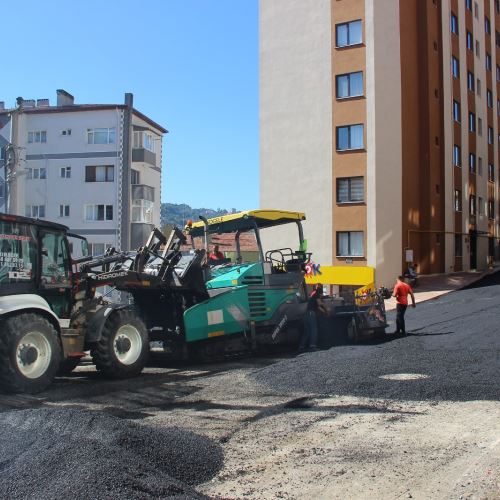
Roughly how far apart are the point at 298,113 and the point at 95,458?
96.9 ft

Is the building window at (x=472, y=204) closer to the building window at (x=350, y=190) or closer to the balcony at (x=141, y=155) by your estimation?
the building window at (x=350, y=190)

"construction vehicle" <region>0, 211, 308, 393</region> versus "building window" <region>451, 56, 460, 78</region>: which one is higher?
"building window" <region>451, 56, 460, 78</region>

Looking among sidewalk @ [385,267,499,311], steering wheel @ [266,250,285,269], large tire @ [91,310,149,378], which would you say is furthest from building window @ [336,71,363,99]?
large tire @ [91,310,149,378]

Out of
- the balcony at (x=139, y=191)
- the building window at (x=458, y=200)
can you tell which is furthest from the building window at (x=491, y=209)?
the balcony at (x=139, y=191)

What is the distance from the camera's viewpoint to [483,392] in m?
8.20

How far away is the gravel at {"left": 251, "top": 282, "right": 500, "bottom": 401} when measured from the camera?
329 inches

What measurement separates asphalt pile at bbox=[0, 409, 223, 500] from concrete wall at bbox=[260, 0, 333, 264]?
25.8m

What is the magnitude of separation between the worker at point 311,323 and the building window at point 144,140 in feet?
113

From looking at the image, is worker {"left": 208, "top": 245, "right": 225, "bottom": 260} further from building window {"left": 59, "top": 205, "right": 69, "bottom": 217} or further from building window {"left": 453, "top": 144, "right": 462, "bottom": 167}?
building window {"left": 59, "top": 205, "right": 69, "bottom": 217}

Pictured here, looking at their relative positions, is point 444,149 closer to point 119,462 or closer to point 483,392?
point 483,392

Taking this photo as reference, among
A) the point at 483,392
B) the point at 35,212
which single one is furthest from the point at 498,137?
the point at 483,392

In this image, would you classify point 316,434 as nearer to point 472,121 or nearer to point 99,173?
point 472,121

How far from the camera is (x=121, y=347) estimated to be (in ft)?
33.1

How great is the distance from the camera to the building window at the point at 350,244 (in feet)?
100
